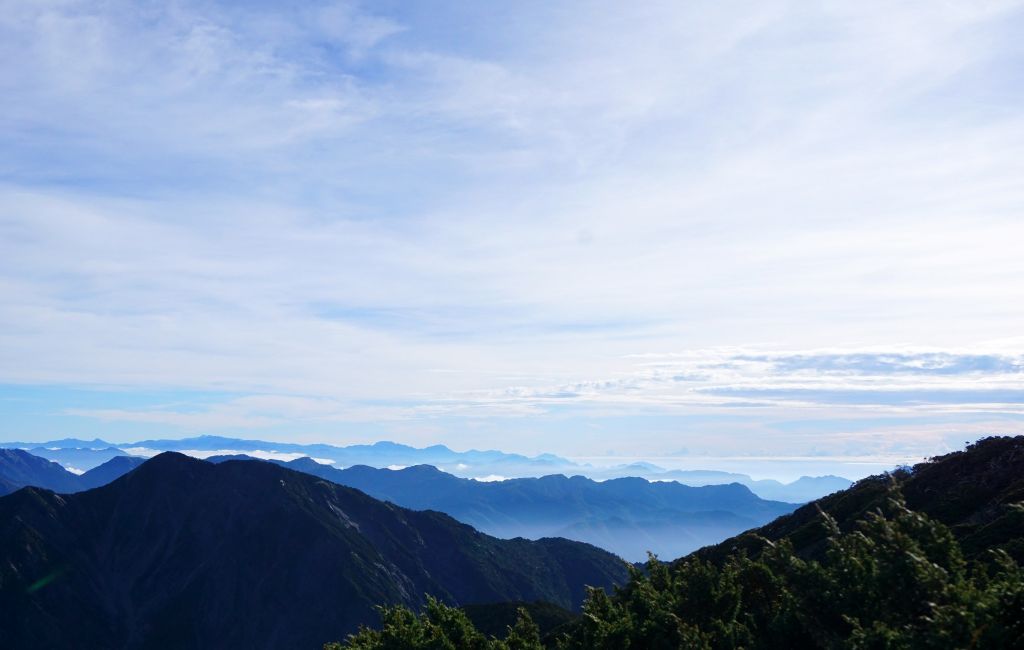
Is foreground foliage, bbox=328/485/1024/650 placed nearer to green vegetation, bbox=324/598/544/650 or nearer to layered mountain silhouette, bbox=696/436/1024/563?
green vegetation, bbox=324/598/544/650

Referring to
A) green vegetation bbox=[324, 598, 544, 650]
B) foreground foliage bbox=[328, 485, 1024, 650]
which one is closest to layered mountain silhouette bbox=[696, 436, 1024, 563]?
foreground foliage bbox=[328, 485, 1024, 650]

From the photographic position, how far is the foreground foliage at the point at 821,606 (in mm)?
24578

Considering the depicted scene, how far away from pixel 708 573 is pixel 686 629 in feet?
19.9

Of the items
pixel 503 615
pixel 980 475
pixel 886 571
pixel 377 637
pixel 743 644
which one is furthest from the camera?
pixel 503 615

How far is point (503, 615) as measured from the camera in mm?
194875

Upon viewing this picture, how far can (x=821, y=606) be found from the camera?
3369cm

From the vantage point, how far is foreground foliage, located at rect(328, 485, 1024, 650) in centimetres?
2458

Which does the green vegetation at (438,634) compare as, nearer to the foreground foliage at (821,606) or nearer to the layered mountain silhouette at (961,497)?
the foreground foliage at (821,606)

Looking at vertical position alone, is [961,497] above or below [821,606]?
above

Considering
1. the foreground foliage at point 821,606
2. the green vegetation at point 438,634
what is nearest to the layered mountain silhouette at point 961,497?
the foreground foliage at point 821,606

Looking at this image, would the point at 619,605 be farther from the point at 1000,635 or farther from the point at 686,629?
the point at 1000,635

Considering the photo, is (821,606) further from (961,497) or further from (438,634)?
(961,497)

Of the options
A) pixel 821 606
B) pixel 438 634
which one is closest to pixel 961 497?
pixel 821 606

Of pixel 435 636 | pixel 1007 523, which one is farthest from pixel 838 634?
pixel 1007 523
